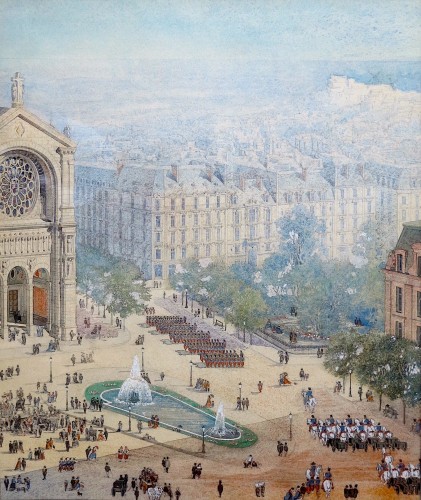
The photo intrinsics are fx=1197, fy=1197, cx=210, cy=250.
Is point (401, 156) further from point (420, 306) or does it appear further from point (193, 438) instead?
point (193, 438)

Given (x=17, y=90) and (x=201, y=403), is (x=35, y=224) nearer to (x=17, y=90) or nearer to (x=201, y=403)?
(x=17, y=90)

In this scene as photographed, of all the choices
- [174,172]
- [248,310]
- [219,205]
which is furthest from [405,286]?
[174,172]

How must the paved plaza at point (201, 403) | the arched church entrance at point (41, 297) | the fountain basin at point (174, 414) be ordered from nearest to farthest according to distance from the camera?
1. the paved plaza at point (201, 403)
2. the fountain basin at point (174, 414)
3. the arched church entrance at point (41, 297)

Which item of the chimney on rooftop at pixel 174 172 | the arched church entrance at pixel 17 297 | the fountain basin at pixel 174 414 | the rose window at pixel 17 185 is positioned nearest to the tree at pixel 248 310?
the fountain basin at pixel 174 414

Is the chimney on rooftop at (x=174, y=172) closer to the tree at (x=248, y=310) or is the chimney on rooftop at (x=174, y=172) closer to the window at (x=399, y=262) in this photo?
the tree at (x=248, y=310)

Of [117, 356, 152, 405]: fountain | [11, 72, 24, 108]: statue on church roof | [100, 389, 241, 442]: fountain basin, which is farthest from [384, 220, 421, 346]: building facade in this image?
[11, 72, 24, 108]: statue on church roof

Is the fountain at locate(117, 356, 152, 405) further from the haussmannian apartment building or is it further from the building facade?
the building facade

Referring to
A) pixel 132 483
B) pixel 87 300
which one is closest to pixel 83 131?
pixel 87 300

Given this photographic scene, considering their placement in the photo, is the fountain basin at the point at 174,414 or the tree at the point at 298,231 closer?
the fountain basin at the point at 174,414
